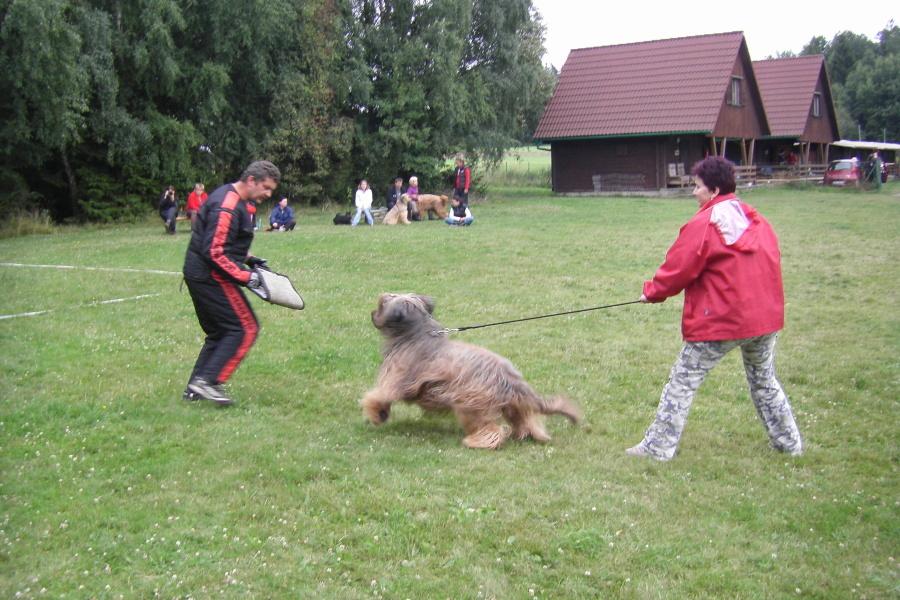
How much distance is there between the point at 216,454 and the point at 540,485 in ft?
7.15

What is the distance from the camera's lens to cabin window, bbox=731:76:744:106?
35.2m

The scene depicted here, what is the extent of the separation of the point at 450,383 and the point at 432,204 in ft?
60.1

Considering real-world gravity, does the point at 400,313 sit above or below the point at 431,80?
below

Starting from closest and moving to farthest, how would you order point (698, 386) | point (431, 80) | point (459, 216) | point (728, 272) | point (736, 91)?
point (728, 272)
point (698, 386)
point (459, 216)
point (431, 80)
point (736, 91)

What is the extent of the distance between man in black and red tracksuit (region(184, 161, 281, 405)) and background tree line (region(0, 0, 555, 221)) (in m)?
15.6

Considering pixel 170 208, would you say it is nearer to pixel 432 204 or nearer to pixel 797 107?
pixel 432 204

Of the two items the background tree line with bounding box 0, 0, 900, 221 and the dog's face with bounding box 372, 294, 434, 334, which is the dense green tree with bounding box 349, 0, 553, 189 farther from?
the dog's face with bounding box 372, 294, 434, 334

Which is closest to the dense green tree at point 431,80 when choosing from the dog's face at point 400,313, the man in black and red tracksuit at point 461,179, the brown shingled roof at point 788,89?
the man in black and red tracksuit at point 461,179

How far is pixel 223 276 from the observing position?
6.14m

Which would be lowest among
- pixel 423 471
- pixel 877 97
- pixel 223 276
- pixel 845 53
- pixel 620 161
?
pixel 423 471

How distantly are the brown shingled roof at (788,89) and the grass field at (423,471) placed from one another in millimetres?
33859

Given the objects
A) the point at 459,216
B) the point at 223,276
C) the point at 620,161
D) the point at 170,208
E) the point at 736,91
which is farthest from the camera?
the point at 736,91

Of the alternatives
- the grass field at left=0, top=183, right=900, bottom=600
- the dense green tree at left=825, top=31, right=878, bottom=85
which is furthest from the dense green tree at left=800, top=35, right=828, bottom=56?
the grass field at left=0, top=183, right=900, bottom=600

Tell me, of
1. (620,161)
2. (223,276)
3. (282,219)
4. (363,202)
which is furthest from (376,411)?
(620,161)
